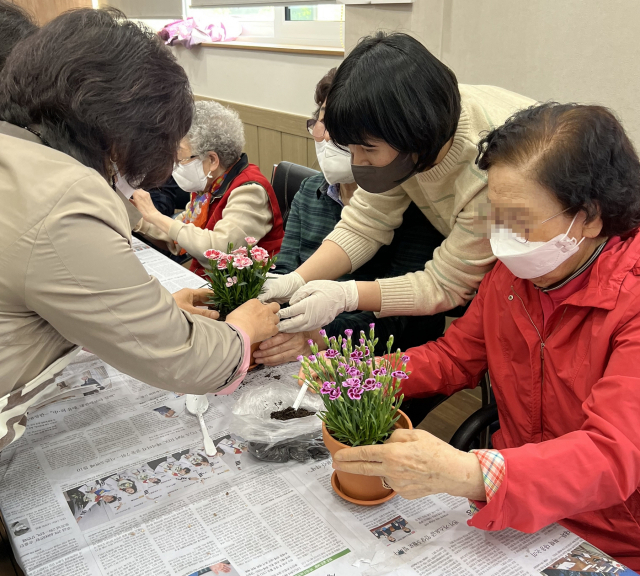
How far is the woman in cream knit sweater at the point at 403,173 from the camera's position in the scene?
4.19ft

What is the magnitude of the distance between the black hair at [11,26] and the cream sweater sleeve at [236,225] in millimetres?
979

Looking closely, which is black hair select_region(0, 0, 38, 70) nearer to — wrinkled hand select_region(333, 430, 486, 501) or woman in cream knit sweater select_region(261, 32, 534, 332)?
woman in cream knit sweater select_region(261, 32, 534, 332)

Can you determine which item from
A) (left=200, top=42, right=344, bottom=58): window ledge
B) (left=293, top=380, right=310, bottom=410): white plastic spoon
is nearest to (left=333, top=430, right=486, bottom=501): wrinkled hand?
(left=293, top=380, right=310, bottom=410): white plastic spoon

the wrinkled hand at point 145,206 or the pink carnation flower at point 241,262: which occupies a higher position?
the pink carnation flower at point 241,262

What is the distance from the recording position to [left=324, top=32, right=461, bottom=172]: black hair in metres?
1.26

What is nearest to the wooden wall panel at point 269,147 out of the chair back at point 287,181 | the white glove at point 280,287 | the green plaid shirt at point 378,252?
the chair back at point 287,181

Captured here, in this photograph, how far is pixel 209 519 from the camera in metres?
0.95

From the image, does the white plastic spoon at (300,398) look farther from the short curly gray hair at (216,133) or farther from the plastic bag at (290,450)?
the short curly gray hair at (216,133)

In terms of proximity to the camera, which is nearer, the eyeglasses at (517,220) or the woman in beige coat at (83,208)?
the woman in beige coat at (83,208)

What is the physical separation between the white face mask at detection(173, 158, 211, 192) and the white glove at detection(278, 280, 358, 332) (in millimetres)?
1172

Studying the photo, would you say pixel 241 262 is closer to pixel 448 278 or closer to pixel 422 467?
pixel 448 278

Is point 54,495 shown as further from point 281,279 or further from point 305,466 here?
point 281,279

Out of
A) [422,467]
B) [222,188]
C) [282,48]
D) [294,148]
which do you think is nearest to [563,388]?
[422,467]

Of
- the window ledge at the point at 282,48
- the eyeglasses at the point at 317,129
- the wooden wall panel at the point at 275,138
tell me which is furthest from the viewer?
the wooden wall panel at the point at 275,138
